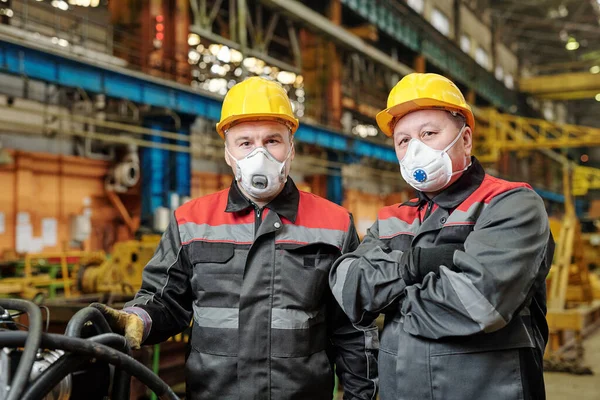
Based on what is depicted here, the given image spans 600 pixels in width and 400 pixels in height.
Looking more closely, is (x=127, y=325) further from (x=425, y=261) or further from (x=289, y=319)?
(x=425, y=261)

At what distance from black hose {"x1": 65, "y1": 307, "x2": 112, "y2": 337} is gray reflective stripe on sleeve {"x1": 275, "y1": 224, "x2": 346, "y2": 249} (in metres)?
0.76

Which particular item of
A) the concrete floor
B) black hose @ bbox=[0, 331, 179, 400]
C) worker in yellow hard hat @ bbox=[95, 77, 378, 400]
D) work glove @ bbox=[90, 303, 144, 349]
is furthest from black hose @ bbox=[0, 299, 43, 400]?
the concrete floor

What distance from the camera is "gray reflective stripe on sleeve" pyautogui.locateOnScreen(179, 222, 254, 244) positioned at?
83.5 inches

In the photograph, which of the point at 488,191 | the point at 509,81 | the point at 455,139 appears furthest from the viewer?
the point at 509,81

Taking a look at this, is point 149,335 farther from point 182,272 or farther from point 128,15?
point 128,15

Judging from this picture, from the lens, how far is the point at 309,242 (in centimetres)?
212

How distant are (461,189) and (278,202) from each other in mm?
688

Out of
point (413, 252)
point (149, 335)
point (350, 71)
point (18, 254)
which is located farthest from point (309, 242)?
point (350, 71)

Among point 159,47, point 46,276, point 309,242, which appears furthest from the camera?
point 159,47

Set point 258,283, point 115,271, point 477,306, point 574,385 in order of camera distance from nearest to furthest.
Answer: point 477,306, point 258,283, point 574,385, point 115,271

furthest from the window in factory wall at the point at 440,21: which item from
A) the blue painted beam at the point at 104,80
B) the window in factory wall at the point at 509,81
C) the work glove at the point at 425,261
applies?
the work glove at the point at 425,261

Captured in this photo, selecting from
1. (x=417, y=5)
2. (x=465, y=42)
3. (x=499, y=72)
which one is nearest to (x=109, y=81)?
(x=417, y=5)

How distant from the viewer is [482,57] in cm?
2977

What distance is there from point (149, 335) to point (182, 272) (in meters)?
0.27
